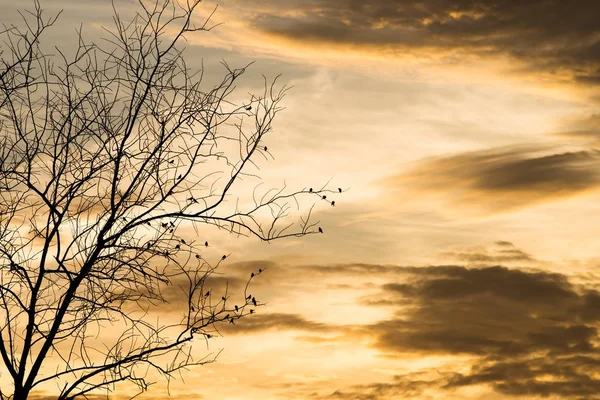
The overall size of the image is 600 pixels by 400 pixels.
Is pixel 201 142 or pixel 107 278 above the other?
pixel 201 142

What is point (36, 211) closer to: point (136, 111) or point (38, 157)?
point (38, 157)

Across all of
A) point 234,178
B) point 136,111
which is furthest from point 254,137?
point 136,111

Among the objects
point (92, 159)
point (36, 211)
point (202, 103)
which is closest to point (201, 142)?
point (202, 103)

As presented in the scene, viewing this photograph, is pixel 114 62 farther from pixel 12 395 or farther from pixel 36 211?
pixel 12 395

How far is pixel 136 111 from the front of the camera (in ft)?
40.4

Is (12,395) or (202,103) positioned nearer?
(12,395)

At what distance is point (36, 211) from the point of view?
1216 cm

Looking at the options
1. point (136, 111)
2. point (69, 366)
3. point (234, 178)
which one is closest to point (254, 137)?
point (234, 178)

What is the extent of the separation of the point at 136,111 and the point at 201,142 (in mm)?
843

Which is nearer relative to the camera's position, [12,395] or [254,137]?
[12,395]

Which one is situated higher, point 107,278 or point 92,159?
point 92,159

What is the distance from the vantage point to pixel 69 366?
11797 mm

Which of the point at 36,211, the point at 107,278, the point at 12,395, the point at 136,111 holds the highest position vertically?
the point at 136,111

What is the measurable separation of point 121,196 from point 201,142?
1146 mm
